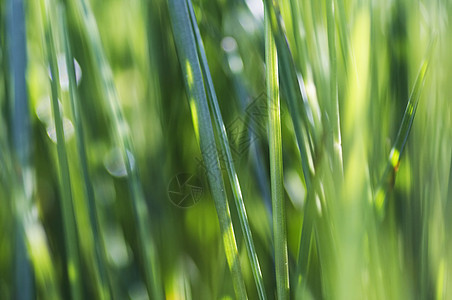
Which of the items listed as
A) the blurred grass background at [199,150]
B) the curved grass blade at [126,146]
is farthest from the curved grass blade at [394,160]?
the curved grass blade at [126,146]

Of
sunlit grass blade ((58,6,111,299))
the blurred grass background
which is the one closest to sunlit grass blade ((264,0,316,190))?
the blurred grass background

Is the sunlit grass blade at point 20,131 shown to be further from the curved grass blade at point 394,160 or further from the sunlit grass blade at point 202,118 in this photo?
the curved grass blade at point 394,160

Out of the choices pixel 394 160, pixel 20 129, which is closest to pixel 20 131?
pixel 20 129

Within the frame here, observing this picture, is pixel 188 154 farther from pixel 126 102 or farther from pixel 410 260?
pixel 410 260

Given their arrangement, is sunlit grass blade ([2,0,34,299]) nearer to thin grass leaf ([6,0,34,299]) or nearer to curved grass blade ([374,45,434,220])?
thin grass leaf ([6,0,34,299])

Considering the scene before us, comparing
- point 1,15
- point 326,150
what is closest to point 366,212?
point 326,150
